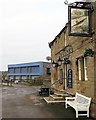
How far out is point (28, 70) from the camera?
2682 inches

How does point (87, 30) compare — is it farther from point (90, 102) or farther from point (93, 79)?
point (90, 102)

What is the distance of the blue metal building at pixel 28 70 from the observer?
6152 centimetres

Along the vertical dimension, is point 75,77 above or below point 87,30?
below

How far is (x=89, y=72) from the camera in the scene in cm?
1291

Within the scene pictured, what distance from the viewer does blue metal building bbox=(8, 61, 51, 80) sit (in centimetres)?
6152

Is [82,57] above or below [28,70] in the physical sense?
below

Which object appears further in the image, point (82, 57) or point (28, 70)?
point (28, 70)

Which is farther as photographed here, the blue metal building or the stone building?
the blue metal building

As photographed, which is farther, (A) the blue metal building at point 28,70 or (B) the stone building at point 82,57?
(A) the blue metal building at point 28,70

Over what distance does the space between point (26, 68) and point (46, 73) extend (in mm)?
9614

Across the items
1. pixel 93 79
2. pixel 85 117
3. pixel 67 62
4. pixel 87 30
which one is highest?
pixel 87 30

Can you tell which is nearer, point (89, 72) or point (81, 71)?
point (89, 72)

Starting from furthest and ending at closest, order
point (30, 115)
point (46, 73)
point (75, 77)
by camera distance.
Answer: point (46, 73) < point (75, 77) < point (30, 115)

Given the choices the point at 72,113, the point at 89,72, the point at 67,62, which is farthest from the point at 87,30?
the point at 67,62
